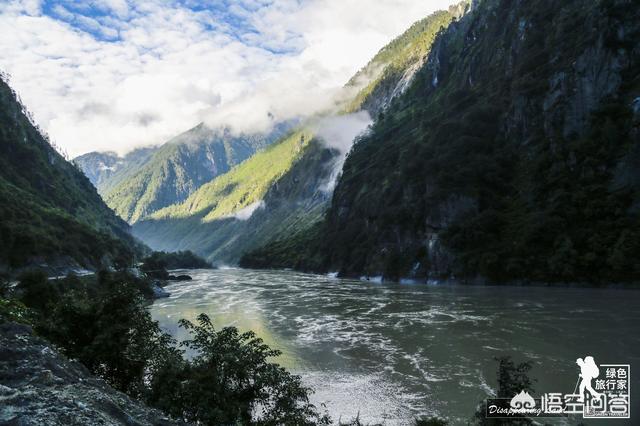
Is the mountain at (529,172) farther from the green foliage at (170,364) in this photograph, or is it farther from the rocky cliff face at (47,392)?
the rocky cliff face at (47,392)

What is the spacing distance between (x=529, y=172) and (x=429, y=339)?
84280 millimetres

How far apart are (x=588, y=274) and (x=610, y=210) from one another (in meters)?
14.4

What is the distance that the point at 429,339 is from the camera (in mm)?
49938

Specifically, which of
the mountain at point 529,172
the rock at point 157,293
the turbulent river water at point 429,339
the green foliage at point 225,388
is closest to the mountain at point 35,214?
the rock at point 157,293

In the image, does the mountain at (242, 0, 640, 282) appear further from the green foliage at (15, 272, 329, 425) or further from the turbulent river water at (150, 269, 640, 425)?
the green foliage at (15, 272, 329, 425)

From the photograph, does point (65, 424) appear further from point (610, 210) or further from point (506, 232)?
point (506, 232)

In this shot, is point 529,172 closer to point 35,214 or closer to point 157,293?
point 157,293

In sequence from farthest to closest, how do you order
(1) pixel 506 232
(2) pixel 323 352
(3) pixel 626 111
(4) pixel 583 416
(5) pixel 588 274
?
1. (1) pixel 506 232
2. (3) pixel 626 111
3. (5) pixel 588 274
4. (2) pixel 323 352
5. (4) pixel 583 416

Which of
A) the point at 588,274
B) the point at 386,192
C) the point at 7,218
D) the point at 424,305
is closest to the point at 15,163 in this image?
the point at 7,218

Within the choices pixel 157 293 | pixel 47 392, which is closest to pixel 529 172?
pixel 157 293

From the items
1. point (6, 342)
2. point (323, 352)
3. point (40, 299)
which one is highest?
point (6, 342)

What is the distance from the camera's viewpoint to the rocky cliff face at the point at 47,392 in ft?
27.9

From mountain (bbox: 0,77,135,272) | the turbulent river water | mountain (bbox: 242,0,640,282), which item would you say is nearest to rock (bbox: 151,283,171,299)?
the turbulent river water

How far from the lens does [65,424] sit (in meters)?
8.50
